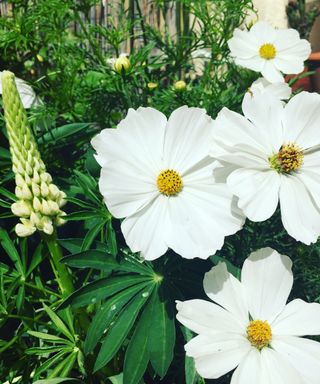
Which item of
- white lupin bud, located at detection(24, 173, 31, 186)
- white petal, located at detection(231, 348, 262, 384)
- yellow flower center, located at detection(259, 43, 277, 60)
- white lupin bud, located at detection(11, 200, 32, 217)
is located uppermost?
yellow flower center, located at detection(259, 43, 277, 60)

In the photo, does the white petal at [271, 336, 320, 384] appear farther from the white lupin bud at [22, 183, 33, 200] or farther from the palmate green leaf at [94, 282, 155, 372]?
the white lupin bud at [22, 183, 33, 200]

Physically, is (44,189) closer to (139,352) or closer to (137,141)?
(137,141)

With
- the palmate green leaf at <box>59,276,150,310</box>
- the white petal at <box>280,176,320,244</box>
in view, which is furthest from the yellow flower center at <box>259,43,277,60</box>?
the palmate green leaf at <box>59,276,150,310</box>

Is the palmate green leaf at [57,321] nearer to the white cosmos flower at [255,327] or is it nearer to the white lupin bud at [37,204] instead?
the white lupin bud at [37,204]

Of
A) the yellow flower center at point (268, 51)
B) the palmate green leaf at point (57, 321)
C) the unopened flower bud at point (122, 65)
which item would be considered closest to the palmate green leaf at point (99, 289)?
the palmate green leaf at point (57, 321)

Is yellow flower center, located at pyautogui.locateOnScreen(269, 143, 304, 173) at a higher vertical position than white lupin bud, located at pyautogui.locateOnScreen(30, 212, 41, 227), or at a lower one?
higher
